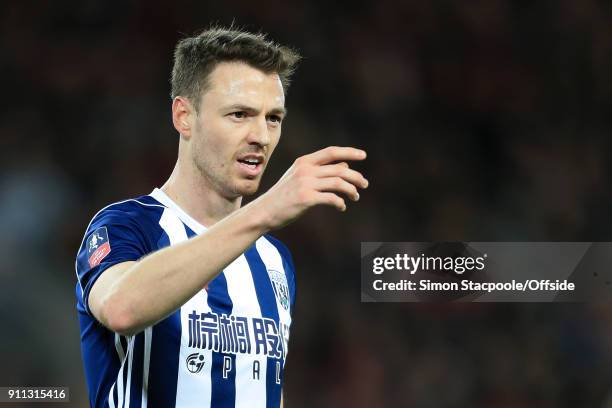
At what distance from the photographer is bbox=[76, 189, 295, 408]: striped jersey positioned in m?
1.91

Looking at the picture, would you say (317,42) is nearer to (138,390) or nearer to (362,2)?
(362,2)

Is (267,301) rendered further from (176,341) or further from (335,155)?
(335,155)

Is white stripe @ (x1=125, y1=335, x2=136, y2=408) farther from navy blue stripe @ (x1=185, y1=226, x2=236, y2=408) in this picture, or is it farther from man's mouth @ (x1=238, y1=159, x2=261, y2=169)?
man's mouth @ (x1=238, y1=159, x2=261, y2=169)

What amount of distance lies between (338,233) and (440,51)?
5.14 ft

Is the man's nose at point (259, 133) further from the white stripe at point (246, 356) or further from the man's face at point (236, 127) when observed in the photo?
the white stripe at point (246, 356)

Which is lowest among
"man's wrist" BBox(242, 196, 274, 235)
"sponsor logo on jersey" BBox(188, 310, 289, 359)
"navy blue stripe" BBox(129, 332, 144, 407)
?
"navy blue stripe" BBox(129, 332, 144, 407)

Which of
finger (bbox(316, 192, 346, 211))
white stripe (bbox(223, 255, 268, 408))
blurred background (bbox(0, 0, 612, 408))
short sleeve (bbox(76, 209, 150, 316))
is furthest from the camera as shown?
blurred background (bbox(0, 0, 612, 408))

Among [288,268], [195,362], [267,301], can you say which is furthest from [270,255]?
[195,362]

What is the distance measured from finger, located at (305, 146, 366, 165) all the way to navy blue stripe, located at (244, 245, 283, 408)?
0.81 meters

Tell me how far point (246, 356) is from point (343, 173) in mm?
798

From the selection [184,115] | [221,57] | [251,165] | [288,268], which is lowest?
[288,268]

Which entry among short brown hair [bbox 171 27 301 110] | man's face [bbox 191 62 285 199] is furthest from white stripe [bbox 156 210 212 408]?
short brown hair [bbox 171 27 301 110]

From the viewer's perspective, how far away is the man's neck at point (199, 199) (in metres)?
2.19

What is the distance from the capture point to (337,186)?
4.69ft
